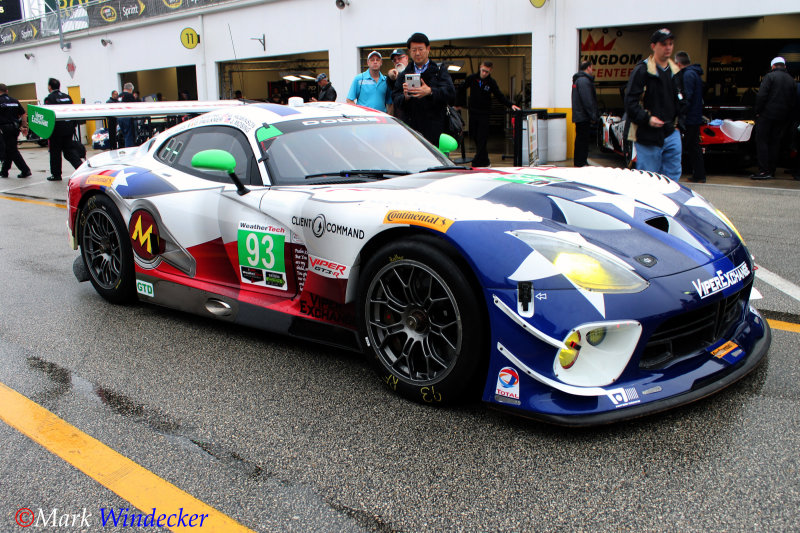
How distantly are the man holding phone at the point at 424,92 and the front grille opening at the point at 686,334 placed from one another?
425cm

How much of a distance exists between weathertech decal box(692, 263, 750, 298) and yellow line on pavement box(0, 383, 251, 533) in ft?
6.07

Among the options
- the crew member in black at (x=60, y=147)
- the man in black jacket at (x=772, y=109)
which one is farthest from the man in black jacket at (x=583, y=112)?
the crew member in black at (x=60, y=147)

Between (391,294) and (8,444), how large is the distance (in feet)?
5.40

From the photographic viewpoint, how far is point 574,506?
2.20m

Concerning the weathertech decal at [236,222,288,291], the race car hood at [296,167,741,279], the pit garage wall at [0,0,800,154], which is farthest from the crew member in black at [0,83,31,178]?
the race car hood at [296,167,741,279]

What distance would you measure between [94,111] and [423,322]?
3927 millimetres

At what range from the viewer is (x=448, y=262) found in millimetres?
2756

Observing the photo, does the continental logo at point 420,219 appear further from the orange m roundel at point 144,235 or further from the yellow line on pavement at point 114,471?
the orange m roundel at point 144,235

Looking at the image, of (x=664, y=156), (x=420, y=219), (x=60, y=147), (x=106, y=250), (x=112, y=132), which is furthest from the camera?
(x=60, y=147)

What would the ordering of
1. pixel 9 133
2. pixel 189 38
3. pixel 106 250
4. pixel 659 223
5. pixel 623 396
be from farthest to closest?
pixel 189 38
pixel 9 133
pixel 106 250
pixel 659 223
pixel 623 396

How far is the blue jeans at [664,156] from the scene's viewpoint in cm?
616

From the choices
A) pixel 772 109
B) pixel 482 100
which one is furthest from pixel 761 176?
pixel 482 100

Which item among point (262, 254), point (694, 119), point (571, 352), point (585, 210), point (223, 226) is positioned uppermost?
point (694, 119)

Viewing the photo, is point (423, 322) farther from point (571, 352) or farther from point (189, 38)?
point (189, 38)
